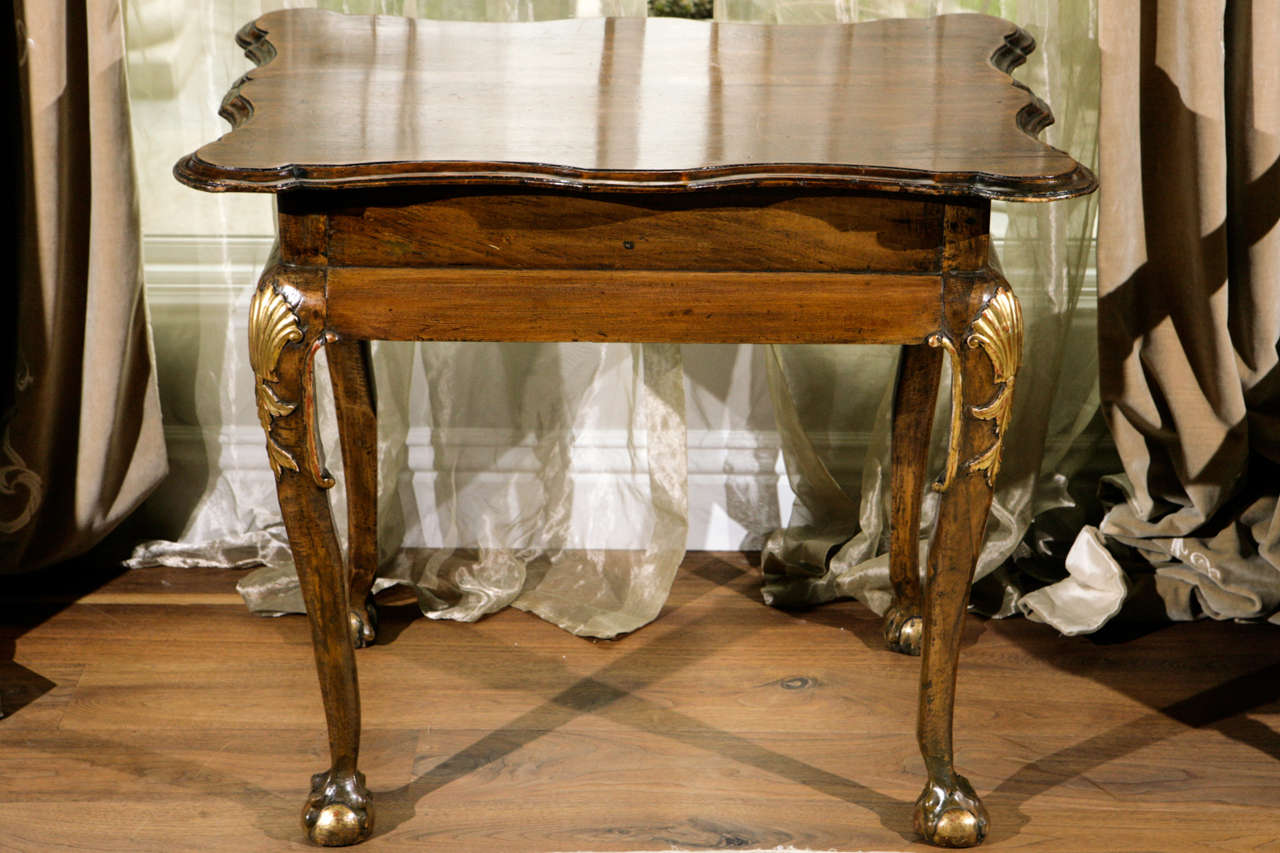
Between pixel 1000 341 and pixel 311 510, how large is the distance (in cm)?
64

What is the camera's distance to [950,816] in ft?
4.04

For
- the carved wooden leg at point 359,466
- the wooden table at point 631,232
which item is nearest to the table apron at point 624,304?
the wooden table at point 631,232

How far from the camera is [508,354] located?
5.64 ft

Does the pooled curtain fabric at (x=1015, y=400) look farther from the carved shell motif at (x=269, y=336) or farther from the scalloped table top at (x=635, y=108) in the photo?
the carved shell motif at (x=269, y=336)

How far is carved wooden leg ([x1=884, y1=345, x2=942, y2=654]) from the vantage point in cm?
151

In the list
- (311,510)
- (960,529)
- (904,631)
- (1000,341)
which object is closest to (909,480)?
(904,631)

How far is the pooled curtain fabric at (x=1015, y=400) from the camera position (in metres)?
1.63

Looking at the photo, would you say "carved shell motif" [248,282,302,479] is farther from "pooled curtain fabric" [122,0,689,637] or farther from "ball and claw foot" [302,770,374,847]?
"pooled curtain fabric" [122,0,689,637]

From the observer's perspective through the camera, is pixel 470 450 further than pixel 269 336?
Yes

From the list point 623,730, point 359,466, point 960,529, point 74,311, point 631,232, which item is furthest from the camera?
Answer: point 74,311

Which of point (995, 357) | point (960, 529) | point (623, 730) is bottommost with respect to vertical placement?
point (623, 730)

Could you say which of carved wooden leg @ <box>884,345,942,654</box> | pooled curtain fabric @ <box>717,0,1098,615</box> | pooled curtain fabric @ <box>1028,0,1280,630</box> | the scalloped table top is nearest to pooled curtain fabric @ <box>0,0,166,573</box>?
the scalloped table top

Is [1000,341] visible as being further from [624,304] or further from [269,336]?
[269,336]

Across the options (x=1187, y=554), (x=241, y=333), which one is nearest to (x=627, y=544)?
(x=241, y=333)
